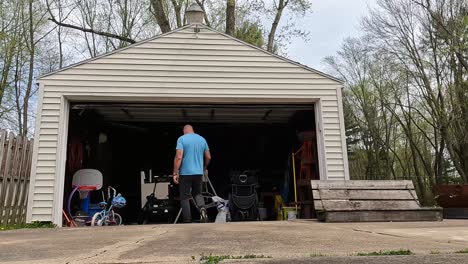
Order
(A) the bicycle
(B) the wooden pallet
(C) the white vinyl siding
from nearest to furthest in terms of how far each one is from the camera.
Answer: (B) the wooden pallet
(A) the bicycle
(C) the white vinyl siding

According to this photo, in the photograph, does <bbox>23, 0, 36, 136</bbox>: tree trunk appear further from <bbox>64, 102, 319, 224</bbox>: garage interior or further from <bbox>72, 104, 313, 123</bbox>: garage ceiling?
<bbox>72, 104, 313, 123</bbox>: garage ceiling

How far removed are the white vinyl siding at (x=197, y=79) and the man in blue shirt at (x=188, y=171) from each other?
1259mm

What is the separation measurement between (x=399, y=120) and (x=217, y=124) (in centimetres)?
1545

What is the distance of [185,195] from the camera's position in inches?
254

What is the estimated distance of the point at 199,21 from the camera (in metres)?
7.98

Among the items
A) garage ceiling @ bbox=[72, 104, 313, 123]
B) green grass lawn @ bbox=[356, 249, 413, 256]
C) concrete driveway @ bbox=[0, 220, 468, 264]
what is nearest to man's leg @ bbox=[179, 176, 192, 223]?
concrete driveway @ bbox=[0, 220, 468, 264]

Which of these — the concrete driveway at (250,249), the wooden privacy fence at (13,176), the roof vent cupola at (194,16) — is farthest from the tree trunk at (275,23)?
the concrete driveway at (250,249)

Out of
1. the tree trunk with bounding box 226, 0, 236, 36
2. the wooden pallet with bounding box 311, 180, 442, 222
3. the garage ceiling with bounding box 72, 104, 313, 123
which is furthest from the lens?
the tree trunk with bounding box 226, 0, 236, 36

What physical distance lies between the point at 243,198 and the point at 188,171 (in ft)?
8.72

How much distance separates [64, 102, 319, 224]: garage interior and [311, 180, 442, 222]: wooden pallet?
2897 millimetres

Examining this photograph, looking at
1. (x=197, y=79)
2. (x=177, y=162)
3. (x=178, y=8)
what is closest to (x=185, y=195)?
(x=177, y=162)

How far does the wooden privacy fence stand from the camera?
702cm

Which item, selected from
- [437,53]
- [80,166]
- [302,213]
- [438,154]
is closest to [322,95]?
[302,213]

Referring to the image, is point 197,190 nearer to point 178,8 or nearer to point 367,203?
point 367,203
